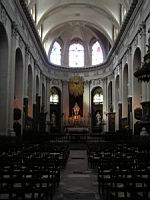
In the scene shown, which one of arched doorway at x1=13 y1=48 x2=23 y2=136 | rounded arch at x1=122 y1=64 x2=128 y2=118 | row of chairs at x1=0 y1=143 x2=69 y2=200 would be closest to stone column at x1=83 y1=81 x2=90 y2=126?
rounded arch at x1=122 y1=64 x2=128 y2=118

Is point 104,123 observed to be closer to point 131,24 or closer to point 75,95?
point 75,95

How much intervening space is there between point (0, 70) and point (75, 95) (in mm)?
22777

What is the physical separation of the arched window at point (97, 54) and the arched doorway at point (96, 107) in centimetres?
352

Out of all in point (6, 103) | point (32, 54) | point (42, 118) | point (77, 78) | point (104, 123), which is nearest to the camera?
point (6, 103)

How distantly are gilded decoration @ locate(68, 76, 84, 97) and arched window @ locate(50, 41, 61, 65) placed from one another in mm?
3536

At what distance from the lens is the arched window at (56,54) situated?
138 ft

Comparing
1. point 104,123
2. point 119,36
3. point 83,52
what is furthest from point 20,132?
point 83,52

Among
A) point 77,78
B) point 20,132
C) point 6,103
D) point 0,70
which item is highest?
point 77,78

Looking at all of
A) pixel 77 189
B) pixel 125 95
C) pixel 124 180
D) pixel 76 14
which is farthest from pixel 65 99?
pixel 124 180

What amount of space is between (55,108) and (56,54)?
707 centimetres

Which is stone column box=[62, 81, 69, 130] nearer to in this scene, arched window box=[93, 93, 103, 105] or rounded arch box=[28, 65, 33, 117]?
arched window box=[93, 93, 103, 105]

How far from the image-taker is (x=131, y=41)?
25234 millimetres

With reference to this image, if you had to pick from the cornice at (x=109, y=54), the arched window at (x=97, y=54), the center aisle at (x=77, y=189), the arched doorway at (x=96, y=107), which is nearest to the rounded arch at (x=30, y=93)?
the cornice at (x=109, y=54)

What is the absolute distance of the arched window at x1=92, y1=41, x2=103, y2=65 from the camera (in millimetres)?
41844
